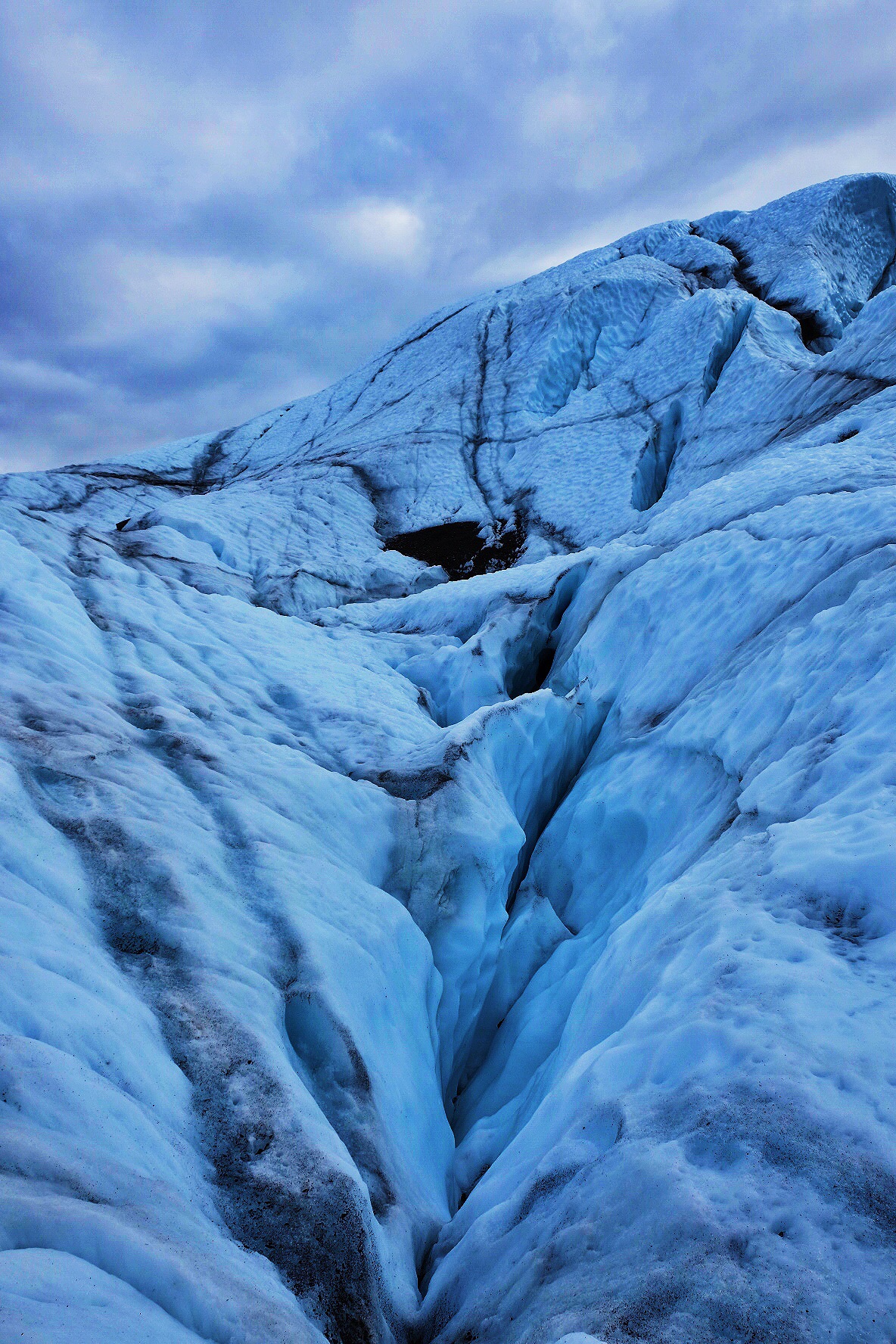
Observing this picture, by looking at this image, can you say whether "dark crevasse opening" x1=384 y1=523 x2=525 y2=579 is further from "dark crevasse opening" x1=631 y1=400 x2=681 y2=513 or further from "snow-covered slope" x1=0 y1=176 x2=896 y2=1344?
"snow-covered slope" x1=0 y1=176 x2=896 y2=1344

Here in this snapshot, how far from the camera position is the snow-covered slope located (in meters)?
2.37

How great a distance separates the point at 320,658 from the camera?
943cm

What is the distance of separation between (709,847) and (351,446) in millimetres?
23806

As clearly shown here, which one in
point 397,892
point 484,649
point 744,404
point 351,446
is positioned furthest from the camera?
point 351,446

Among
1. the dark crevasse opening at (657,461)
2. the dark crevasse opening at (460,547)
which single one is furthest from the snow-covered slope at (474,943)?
the dark crevasse opening at (460,547)

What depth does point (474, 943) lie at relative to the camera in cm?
570

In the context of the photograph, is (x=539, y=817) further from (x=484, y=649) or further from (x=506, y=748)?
(x=484, y=649)

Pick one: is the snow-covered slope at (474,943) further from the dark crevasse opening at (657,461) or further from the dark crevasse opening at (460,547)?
the dark crevasse opening at (460,547)

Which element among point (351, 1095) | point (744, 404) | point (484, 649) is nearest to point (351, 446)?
point (744, 404)

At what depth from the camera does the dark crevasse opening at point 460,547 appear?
19781 mm

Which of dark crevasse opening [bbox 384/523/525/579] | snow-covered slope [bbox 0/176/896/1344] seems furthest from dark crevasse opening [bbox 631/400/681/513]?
snow-covered slope [bbox 0/176/896/1344]

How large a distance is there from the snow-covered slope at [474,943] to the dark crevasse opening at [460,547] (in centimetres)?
757

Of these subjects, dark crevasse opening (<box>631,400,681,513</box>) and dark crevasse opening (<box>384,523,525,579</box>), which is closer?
dark crevasse opening (<box>631,400,681,513</box>)

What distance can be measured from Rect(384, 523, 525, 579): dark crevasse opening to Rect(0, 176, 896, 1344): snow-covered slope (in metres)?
7.57
